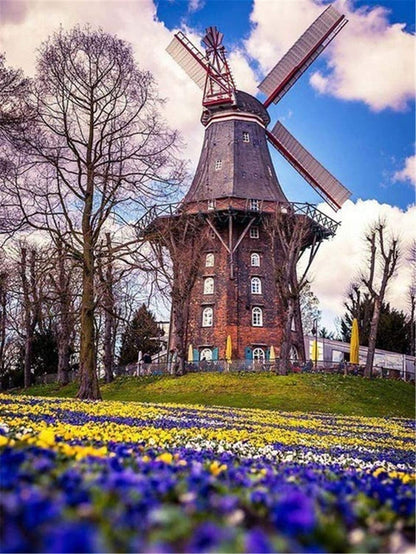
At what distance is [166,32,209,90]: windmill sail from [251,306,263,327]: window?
81.9ft

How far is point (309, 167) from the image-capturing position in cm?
6406

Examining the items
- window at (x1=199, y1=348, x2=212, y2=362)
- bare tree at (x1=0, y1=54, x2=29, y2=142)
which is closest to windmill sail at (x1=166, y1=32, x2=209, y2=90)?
window at (x1=199, y1=348, x2=212, y2=362)

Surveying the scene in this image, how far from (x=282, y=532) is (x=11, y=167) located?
22728mm

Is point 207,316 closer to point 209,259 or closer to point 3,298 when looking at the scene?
point 209,259

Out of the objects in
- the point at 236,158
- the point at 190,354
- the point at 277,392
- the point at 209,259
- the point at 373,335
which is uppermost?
the point at 236,158

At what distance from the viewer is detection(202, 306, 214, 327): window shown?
54.3 metres

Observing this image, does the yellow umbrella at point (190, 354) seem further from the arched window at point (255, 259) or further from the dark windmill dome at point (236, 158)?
the dark windmill dome at point (236, 158)

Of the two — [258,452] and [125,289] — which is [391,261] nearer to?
[125,289]

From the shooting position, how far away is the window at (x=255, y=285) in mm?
55094

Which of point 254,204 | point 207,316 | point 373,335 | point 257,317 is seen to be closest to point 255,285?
point 257,317

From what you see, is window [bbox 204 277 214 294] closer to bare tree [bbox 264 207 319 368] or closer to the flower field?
bare tree [bbox 264 207 319 368]

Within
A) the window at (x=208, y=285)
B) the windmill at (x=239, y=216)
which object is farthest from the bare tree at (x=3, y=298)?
the window at (x=208, y=285)

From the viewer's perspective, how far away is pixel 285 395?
125 ft

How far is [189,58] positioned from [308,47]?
1274 cm
